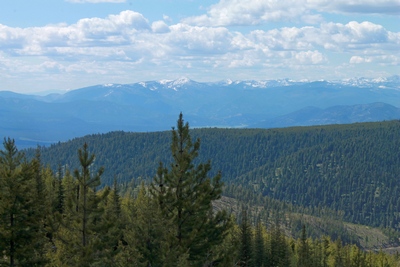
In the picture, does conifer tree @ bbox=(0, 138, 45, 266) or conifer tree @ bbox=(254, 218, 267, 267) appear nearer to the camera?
conifer tree @ bbox=(0, 138, 45, 266)

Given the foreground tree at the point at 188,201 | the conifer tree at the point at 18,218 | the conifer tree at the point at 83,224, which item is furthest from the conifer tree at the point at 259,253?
the conifer tree at the point at 83,224

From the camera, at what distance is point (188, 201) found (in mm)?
31844

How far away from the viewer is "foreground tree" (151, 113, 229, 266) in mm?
31953

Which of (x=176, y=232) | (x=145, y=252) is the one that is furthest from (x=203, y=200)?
(x=145, y=252)

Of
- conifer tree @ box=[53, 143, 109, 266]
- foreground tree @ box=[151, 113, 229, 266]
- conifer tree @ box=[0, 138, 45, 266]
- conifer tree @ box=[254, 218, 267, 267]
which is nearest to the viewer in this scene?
conifer tree @ box=[53, 143, 109, 266]

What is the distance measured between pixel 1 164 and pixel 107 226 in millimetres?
9308

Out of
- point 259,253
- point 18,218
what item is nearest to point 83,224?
point 18,218

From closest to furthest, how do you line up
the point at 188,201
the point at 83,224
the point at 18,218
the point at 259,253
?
the point at 83,224, the point at 18,218, the point at 188,201, the point at 259,253

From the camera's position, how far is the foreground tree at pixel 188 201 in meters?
32.0

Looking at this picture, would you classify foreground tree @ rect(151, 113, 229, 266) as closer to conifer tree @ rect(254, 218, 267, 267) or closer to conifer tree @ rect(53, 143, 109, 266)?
conifer tree @ rect(53, 143, 109, 266)

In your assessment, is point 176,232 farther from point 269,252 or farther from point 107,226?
point 269,252

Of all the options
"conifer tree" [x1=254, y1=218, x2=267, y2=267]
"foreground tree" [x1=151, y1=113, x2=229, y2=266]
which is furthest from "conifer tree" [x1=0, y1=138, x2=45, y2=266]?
"conifer tree" [x1=254, y1=218, x2=267, y2=267]

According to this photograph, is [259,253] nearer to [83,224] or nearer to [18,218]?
[18,218]

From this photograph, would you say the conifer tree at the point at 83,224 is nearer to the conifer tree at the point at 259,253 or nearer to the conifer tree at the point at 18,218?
the conifer tree at the point at 18,218
